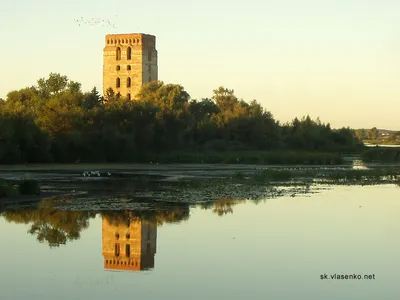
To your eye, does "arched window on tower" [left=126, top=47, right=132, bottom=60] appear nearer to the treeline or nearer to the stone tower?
the stone tower

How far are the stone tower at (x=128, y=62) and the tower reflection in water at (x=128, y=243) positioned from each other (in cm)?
9513

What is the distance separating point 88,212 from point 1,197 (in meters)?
5.26

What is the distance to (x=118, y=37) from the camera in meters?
122

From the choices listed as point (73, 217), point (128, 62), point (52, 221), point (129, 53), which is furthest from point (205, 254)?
point (129, 53)

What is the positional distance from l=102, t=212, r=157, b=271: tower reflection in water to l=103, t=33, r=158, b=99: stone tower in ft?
312

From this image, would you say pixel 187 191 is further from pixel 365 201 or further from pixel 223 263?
pixel 223 263

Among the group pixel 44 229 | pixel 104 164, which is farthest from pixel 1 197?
pixel 104 164

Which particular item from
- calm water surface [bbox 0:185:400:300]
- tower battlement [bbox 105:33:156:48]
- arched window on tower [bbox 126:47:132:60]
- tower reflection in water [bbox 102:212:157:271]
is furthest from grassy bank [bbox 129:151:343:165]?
tower reflection in water [bbox 102:212:157:271]

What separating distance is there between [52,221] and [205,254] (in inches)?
286

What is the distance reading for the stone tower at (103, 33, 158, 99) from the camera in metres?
119

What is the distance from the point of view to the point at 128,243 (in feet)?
63.9

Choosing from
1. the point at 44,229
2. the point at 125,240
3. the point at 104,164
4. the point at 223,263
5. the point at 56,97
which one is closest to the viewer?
the point at 223,263

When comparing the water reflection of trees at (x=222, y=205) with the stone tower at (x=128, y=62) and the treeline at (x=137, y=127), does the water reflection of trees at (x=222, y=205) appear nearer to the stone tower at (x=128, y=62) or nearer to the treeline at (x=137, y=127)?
the treeline at (x=137, y=127)

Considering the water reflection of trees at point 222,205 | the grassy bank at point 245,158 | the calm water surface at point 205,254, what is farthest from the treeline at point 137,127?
the calm water surface at point 205,254
